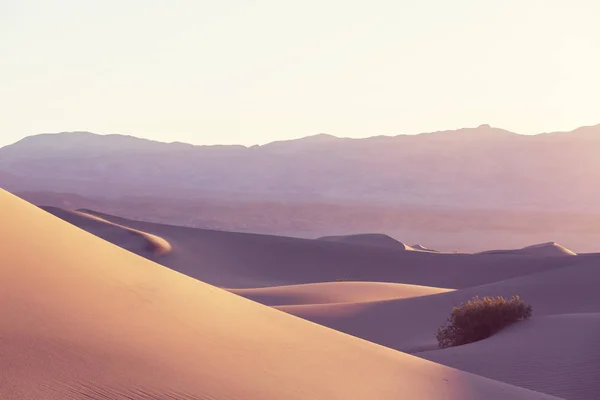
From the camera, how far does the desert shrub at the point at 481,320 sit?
1753 cm

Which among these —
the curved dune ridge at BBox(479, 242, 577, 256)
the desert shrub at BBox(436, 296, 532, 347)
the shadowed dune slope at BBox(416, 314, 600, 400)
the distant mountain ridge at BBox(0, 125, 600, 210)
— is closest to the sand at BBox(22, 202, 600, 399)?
the shadowed dune slope at BBox(416, 314, 600, 400)

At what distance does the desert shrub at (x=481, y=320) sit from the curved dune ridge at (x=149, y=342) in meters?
6.31

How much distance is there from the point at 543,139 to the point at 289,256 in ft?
472

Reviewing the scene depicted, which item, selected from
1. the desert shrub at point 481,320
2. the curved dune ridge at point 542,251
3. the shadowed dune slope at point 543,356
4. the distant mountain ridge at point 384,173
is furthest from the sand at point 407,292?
the distant mountain ridge at point 384,173

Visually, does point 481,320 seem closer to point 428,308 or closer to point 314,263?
point 428,308

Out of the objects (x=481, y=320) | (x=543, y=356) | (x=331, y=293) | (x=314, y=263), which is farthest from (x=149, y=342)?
(x=314, y=263)

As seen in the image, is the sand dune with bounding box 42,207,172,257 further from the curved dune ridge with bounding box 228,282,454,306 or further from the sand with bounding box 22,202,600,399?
the curved dune ridge with bounding box 228,282,454,306

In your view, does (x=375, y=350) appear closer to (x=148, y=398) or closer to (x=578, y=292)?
(x=148, y=398)

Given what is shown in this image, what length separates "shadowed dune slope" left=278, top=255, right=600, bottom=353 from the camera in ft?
66.3

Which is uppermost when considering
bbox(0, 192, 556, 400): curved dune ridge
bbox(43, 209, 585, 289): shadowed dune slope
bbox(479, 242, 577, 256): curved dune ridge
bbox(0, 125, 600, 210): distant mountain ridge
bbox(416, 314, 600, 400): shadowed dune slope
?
bbox(0, 125, 600, 210): distant mountain ridge

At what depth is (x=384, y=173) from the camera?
168m

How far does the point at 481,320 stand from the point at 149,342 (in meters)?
11.0

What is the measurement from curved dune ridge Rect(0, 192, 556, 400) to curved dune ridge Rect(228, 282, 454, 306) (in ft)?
47.7

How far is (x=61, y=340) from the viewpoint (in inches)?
277
